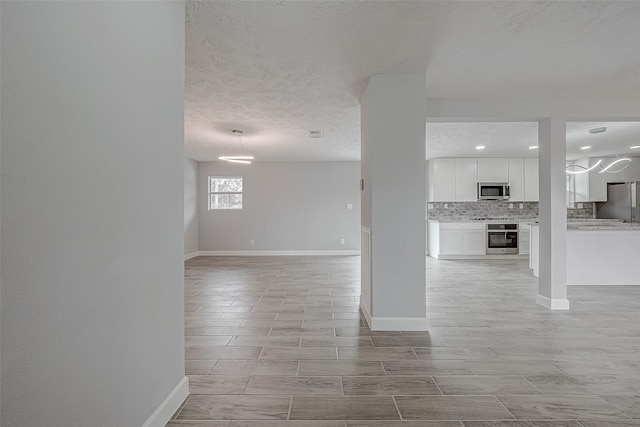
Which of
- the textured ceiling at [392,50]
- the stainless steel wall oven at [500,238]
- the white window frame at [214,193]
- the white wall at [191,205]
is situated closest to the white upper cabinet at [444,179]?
the stainless steel wall oven at [500,238]

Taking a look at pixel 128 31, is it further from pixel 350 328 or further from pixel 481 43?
pixel 350 328

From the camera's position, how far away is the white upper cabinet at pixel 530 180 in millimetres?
8109

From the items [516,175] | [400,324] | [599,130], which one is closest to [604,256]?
[599,130]

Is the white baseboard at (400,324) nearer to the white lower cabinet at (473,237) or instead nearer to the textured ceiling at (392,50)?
the textured ceiling at (392,50)

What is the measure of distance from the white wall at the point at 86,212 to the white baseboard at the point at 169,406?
Answer: 39mm

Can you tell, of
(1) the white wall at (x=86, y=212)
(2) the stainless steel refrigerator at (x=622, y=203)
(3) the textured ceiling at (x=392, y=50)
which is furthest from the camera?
(2) the stainless steel refrigerator at (x=622, y=203)

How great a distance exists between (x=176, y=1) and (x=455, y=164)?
24.7 feet

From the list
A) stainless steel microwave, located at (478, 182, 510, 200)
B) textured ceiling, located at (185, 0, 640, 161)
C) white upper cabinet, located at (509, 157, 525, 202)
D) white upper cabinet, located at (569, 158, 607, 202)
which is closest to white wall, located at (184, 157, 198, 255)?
textured ceiling, located at (185, 0, 640, 161)

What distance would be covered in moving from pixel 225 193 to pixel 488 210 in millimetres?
6822

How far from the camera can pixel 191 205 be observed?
8414mm

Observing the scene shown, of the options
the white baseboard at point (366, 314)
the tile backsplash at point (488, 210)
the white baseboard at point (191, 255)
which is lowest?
the white baseboard at point (366, 314)

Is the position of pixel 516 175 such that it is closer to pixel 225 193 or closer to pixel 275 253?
pixel 275 253

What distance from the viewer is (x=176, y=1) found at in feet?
6.21

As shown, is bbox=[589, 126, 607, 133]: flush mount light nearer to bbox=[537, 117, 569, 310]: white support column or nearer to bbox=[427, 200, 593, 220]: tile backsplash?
bbox=[537, 117, 569, 310]: white support column
